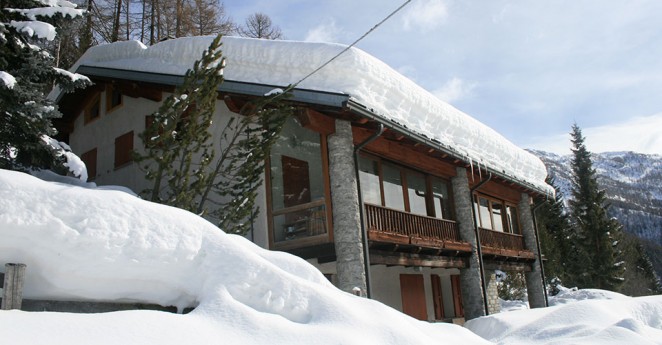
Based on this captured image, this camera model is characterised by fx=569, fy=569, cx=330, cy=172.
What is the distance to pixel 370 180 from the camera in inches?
501

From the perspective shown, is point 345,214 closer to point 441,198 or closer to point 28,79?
point 441,198

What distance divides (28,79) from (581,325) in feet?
30.3

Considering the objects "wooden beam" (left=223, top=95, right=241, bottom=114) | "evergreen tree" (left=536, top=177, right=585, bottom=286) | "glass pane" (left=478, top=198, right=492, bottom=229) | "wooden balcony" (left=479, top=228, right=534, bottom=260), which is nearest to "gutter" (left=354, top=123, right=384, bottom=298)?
"wooden beam" (left=223, top=95, right=241, bottom=114)

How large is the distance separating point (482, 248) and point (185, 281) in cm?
1197

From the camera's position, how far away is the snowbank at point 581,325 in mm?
7934

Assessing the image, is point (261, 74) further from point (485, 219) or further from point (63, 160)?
point (485, 219)

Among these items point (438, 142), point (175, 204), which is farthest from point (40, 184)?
point (438, 142)

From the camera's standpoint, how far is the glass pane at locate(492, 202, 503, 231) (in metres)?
18.8

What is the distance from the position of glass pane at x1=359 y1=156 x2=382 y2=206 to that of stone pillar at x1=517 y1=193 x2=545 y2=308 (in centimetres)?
930

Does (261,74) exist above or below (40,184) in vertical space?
above

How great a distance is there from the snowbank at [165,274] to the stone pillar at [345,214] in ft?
15.1

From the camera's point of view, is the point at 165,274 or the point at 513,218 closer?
the point at 165,274

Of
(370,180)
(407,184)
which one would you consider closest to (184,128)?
(370,180)

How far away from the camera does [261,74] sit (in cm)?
1159
